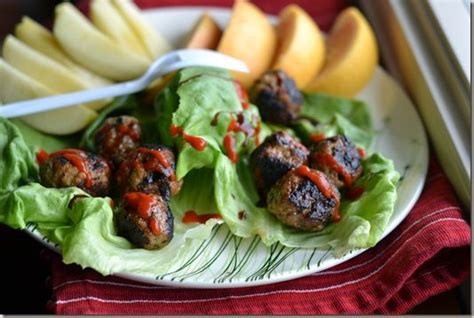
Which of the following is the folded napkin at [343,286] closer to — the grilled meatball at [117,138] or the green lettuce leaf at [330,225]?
the green lettuce leaf at [330,225]

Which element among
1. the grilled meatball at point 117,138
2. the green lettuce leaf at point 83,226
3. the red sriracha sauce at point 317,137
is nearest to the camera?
the green lettuce leaf at point 83,226

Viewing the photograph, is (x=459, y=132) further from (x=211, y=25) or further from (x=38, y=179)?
(x=38, y=179)

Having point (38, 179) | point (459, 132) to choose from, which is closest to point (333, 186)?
point (459, 132)

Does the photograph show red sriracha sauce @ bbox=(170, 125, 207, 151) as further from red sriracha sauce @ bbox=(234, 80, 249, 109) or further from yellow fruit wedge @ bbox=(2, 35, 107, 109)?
yellow fruit wedge @ bbox=(2, 35, 107, 109)

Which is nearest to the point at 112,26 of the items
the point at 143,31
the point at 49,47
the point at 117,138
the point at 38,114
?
the point at 143,31

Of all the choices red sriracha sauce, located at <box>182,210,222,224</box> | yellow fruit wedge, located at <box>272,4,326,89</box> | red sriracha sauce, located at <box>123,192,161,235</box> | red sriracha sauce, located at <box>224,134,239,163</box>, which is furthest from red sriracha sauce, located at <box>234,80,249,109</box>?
red sriracha sauce, located at <box>123,192,161,235</box>

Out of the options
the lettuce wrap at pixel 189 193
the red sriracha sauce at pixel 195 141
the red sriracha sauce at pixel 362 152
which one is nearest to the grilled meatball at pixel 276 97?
the lettuce wrap at pixel 189 193
